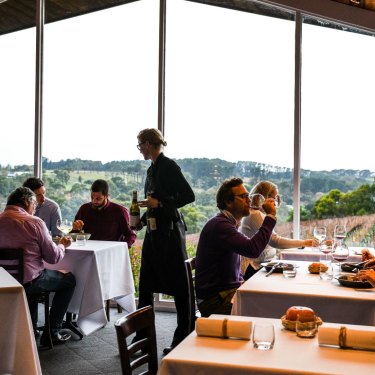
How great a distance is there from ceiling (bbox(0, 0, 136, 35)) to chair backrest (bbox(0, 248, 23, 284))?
3373mm

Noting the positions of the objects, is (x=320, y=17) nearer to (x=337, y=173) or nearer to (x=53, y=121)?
(x=337, y=173)

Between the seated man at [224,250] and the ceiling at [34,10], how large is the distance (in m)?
3.76

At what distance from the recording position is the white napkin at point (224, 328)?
7.61 ft

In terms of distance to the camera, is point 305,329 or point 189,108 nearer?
point 305,329

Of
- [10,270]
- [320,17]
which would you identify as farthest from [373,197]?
[10,270]

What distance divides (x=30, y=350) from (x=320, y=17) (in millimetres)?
4339

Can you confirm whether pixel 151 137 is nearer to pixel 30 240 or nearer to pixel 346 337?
pixel 30 240

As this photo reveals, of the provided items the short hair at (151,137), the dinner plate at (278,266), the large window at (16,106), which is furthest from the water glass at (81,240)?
the large window at (16,106)

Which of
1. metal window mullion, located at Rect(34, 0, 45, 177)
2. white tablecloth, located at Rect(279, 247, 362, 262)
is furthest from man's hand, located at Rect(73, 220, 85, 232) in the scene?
metal window mullion, located at Rect(34, 0, 45, 177)

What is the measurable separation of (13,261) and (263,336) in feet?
9.95

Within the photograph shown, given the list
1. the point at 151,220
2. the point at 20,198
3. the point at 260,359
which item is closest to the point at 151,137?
the point at 151,220

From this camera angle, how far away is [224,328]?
7.65 feet

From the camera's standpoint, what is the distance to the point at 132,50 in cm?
688

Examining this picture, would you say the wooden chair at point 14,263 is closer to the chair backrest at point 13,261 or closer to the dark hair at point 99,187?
the chair backrest at point 13,261
